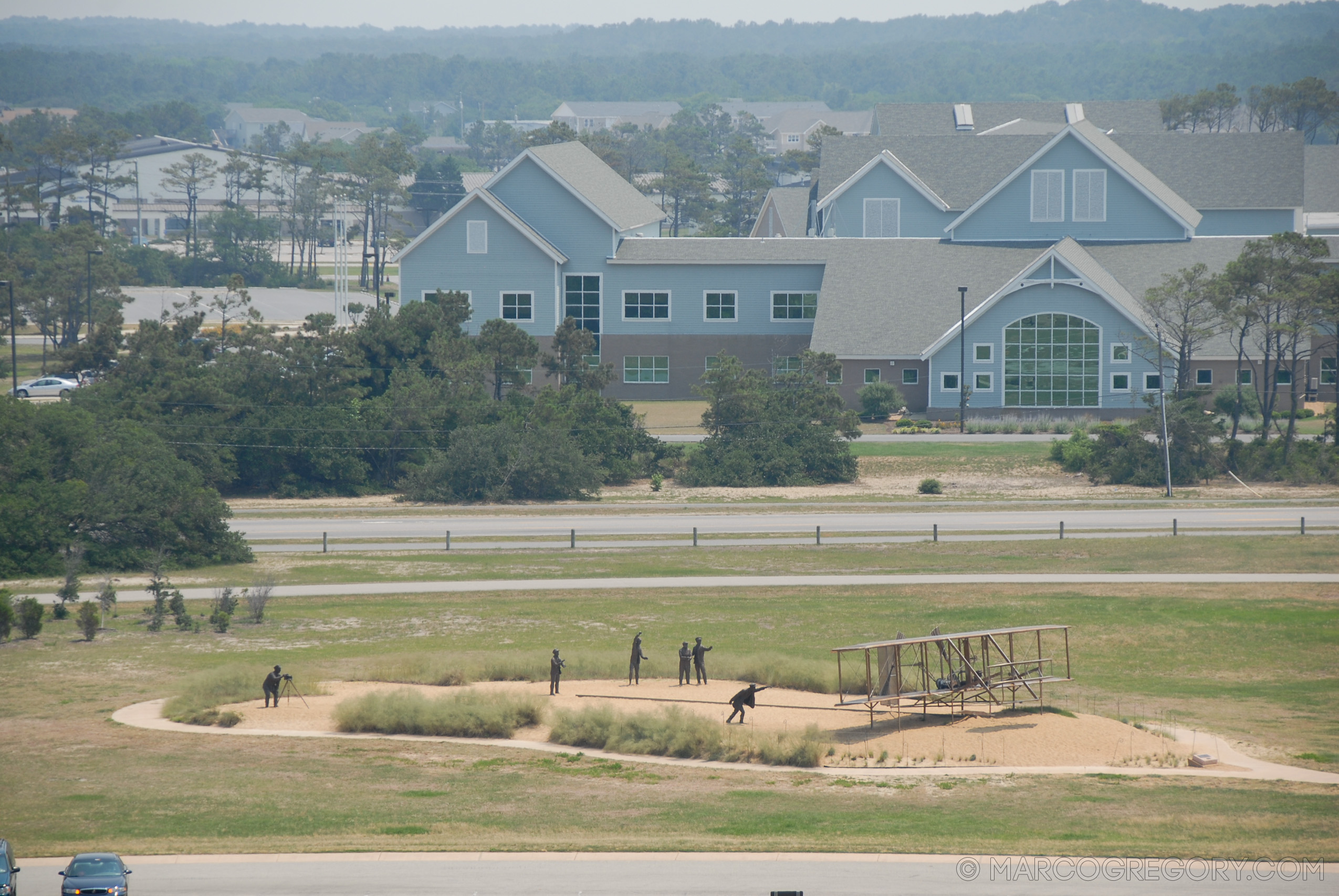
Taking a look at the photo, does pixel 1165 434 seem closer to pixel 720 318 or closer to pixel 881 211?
pixel 720 318

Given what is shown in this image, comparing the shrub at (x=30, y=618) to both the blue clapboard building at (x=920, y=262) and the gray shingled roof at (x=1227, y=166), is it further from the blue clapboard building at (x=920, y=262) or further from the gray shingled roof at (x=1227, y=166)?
the gray shingled roof at (x=1227, y=166)

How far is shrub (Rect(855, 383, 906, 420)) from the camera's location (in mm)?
66000

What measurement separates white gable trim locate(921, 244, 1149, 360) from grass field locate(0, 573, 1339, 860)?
27.9 metres

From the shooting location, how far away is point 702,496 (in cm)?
5616

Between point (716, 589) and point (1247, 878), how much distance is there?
22157 mm

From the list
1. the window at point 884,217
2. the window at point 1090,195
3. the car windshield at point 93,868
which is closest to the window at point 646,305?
the window at point 884,217

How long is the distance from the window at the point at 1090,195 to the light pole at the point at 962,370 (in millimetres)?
12959

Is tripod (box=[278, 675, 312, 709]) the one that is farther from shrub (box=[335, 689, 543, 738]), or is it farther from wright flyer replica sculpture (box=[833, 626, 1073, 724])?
wright flyer replica sculpture (box=[833, 626, 1073, 724])

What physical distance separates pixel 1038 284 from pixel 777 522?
22386 millimetres

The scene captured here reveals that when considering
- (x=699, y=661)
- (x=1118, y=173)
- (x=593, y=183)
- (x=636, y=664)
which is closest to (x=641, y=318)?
(x=593, y=183)

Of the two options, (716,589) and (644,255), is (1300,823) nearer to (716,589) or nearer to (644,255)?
(716,589)

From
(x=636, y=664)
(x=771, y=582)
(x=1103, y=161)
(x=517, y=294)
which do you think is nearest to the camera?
(x=636, y=664)

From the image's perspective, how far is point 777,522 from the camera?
4972 cm

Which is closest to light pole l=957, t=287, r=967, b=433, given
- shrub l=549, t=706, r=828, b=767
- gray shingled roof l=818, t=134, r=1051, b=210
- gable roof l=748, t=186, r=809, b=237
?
gray shingled roof l=818, t=134, r=1051, b=210
